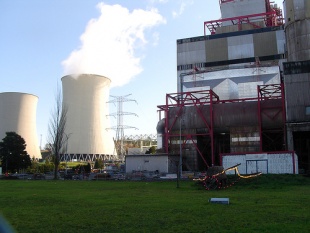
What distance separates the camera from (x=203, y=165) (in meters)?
46.5

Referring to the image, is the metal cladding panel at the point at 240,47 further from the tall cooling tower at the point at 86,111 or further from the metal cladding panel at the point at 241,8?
the tall cooling tower at the point at 86,111

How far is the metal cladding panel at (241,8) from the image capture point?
7225 centimetres

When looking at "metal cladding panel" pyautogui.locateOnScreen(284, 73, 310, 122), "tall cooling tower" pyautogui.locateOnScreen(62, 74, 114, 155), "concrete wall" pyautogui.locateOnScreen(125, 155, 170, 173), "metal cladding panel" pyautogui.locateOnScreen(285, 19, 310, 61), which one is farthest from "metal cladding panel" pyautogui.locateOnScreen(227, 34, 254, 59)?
"concrete wall" pyautogui.locateOnScreen(125, 155, 170, 173)

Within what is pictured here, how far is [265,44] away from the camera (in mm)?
63156

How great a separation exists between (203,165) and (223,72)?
23.2m

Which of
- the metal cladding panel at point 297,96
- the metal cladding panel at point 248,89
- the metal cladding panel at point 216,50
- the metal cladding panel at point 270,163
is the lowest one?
the metal cladding panel at point 270,163

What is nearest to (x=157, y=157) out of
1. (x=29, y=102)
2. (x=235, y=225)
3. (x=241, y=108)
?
(x=241, y=108)

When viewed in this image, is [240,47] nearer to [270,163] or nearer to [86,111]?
[86,111]

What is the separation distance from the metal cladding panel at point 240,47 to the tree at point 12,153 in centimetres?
3960

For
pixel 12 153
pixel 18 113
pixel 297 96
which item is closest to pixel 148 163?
pixel 12 153

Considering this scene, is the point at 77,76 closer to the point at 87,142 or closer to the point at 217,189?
the point at 87,142

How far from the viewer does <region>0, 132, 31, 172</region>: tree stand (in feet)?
153

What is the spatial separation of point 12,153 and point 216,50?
40243 millimetres

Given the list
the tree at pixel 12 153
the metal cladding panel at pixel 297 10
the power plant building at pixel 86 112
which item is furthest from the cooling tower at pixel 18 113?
the metal cladding panel at pixel 297 10
